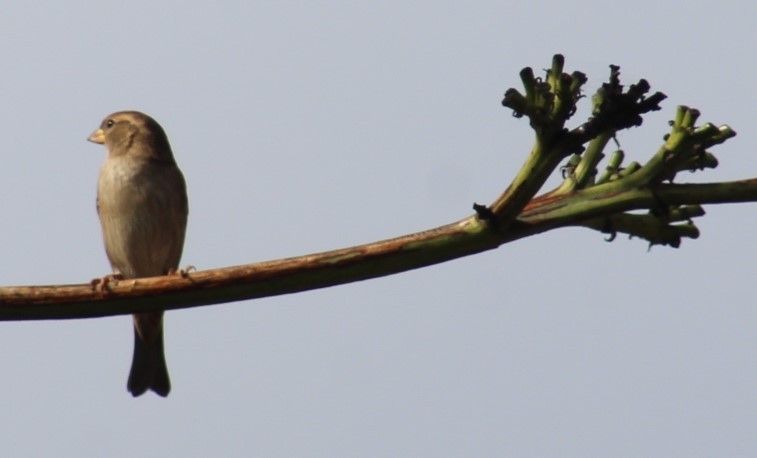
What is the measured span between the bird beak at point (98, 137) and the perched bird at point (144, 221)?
0.32 metres

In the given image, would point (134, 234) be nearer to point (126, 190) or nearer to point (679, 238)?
point (126, 190)

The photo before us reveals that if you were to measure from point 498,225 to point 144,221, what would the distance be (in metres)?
4.05

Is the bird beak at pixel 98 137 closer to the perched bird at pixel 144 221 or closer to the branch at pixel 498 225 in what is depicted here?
the perched bird at pixel 144 221

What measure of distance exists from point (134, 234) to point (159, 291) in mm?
3725

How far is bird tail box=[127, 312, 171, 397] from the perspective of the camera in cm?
682

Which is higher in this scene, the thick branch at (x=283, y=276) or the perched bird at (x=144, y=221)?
the perched bird at (x=144, y=221)

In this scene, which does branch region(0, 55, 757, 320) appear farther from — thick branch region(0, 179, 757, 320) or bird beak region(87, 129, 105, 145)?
bird beak region(87, 129, 105, 145)

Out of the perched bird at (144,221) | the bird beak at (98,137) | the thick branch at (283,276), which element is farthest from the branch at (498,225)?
the bird beak at (98,137)

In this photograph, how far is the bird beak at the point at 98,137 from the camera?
24.8 feet

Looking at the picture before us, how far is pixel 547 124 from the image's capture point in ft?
10.00

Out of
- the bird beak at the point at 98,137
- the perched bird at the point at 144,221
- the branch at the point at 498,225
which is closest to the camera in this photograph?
the branch at the point at 498,225

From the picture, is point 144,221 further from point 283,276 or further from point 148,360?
point 283,276

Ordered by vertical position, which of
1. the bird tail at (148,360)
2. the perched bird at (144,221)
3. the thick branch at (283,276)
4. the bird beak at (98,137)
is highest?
the bird beak at (98,137)

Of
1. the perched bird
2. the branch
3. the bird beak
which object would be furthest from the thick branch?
the bird beak
